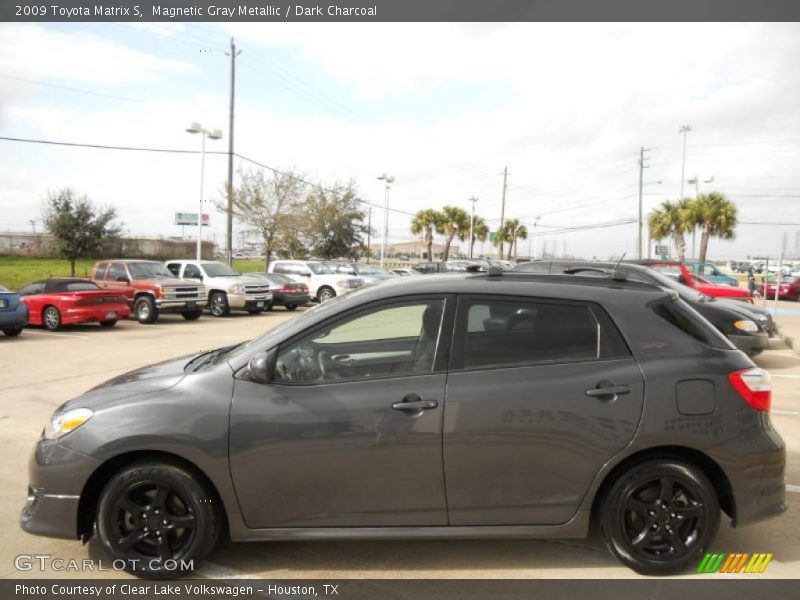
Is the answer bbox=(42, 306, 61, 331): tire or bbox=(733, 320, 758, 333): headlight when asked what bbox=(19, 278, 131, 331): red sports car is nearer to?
bbox=(42, 306, 61, 331): tire

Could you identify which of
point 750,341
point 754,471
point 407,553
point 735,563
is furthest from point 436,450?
point 750,341

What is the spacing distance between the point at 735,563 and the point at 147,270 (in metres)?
18.0

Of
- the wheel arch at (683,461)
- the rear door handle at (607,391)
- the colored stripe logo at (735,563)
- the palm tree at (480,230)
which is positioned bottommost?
the colored stripe logo at (735,563)

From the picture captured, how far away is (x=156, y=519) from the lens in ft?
10.9

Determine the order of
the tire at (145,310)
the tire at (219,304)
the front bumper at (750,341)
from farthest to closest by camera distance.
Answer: the tire at (219,304), the tire at (145,310), the front bumper at (750,341)

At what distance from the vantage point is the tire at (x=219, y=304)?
66.3 ft

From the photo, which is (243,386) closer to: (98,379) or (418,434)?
(418,434)

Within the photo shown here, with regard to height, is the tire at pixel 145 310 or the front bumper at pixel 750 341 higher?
the front bumper at pixel 750 341

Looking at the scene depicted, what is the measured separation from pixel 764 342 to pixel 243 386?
29.6 ft

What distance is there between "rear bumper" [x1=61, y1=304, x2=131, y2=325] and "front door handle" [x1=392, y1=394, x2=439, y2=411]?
1427 centimetres

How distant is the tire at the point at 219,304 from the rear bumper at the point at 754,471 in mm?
18425

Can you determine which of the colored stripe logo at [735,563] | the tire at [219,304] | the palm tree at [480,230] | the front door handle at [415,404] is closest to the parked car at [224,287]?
the tire at [219,304]

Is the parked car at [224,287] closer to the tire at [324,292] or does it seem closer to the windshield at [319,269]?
the tire at [324,292]

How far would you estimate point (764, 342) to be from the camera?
955 centimetres
